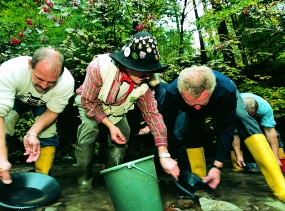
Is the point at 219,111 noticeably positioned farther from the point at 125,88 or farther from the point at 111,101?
the point at 111,101

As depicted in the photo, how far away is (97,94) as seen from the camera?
275 cm

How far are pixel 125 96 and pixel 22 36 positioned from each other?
3.06 metres

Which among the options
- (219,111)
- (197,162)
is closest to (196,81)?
(219,111)

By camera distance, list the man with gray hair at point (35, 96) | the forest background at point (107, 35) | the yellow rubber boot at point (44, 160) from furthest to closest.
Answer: the forest background at point (107, 35) < the yellow rubber boot at point (44, 160) < the man with gray hair at point (35, 96)

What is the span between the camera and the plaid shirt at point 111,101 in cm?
261

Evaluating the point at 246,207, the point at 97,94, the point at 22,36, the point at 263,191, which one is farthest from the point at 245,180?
the point at 22,36

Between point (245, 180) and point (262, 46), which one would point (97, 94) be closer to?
point (245, 180)

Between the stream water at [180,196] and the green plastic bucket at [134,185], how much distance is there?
2.37 ft

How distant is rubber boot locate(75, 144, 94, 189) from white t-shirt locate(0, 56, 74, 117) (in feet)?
2.05

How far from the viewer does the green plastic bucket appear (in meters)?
1.95

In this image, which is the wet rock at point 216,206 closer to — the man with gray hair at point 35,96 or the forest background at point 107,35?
the man with gray hair at point 35,96

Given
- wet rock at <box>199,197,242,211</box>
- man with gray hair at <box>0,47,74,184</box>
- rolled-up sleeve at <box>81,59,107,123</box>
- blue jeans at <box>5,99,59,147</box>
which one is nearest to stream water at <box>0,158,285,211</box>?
wet rock at <box>199,197,242,211</box>

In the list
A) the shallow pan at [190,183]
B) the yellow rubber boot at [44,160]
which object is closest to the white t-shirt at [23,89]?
the yellow rubber boot at [44,160]

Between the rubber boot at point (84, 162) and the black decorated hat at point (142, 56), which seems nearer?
the black decorated hat at point (142, 56)
